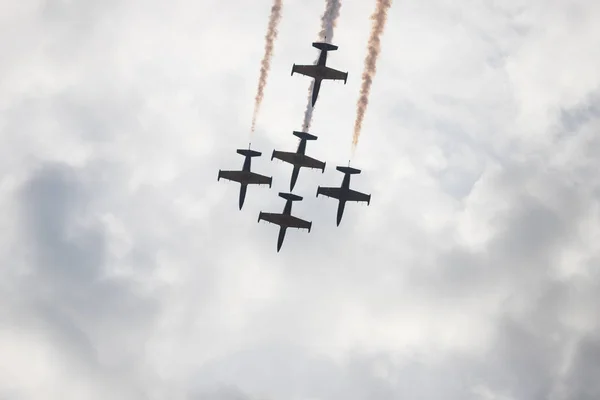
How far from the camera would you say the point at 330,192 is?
14050 cm

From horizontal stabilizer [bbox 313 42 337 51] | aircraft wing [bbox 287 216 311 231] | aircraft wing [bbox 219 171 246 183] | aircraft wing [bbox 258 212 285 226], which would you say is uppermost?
horizontal stabilizer [bbox 313 42 337 51]

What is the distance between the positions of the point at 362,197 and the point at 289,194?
881 cm

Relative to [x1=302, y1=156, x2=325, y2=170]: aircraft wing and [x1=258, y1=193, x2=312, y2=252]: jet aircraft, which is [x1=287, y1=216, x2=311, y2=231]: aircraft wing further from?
[x1=302, y1=156, x2=325, y2=170]: aircraft wing

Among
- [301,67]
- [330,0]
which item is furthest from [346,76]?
[330,0]

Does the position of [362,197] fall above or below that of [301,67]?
below

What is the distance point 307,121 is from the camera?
443 feet

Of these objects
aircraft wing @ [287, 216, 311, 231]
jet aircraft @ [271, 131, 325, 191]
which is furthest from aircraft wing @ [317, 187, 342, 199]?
aircraft wing @ [287, 216, 311, 231]

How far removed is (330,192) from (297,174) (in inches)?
179

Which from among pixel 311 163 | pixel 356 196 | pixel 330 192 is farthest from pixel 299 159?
pixel 356 196

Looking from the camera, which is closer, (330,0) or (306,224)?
(330,0)

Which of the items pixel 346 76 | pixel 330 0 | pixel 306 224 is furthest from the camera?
pixel 306 224

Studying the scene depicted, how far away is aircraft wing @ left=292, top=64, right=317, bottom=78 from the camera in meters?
133

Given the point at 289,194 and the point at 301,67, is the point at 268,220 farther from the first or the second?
the point at 301,67

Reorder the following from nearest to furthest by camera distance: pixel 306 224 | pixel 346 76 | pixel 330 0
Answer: pixel 330 0 → pixel 346 76 → pixel 306 224
